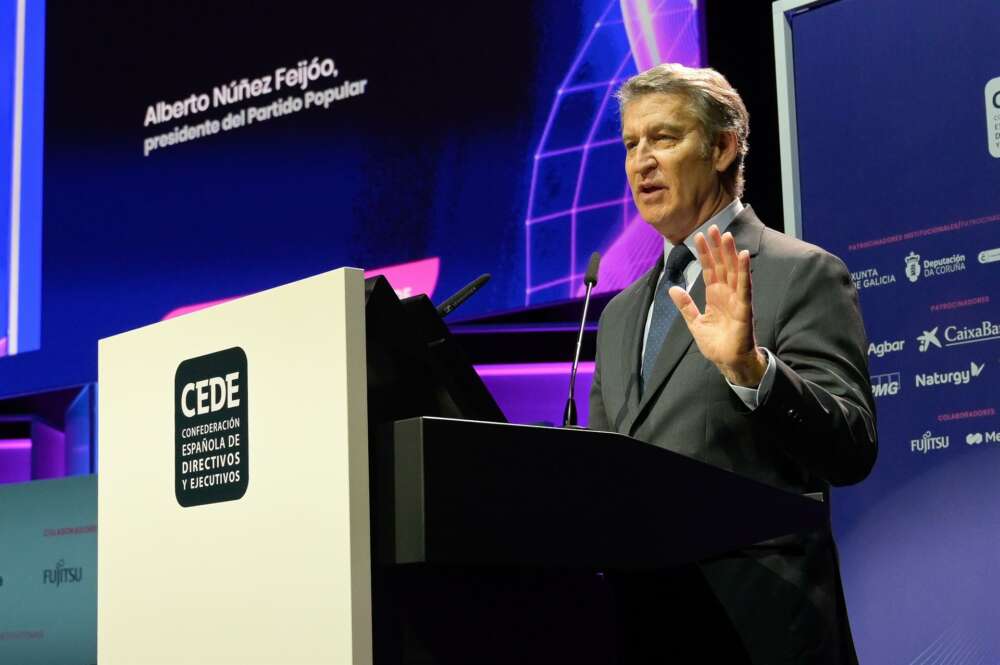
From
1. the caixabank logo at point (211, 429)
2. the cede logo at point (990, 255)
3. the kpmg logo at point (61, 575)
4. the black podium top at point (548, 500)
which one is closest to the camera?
the black podium top at point (548, 500)

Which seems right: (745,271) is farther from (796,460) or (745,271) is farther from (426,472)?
(426,472)

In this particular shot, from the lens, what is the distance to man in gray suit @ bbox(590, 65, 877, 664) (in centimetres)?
160

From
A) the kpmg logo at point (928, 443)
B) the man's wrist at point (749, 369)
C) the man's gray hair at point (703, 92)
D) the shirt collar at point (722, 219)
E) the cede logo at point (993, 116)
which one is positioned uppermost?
the cede logo at point (993, 116)

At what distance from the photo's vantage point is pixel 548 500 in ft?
4.33

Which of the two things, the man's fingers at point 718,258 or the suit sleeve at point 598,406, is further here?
the suit sleeve at point 598,406

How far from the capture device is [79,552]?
2447 mm

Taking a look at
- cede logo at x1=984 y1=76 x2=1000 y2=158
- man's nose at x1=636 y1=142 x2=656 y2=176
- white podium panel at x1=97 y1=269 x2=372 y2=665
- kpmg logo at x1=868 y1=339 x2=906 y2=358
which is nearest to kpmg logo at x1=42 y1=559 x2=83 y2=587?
white podium panel at x1=97 y1=269 x2=372 y2=665

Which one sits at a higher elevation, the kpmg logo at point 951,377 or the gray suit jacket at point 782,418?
the kpmg logo at point 951,377

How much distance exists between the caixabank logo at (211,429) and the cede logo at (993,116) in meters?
2.23

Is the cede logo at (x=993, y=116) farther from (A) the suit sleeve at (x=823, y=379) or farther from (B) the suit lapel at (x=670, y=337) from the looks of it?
(A) the suit sleeve at (x=823, y=379)

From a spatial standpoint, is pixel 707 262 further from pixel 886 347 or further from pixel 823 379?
pixel 886 347

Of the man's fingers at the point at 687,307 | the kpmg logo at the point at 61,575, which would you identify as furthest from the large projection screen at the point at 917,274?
the kpmg logo at the point at 61,575

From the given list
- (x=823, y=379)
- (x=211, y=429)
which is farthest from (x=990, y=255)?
(x=211, y=429)

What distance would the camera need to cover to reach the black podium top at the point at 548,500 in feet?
4.07
